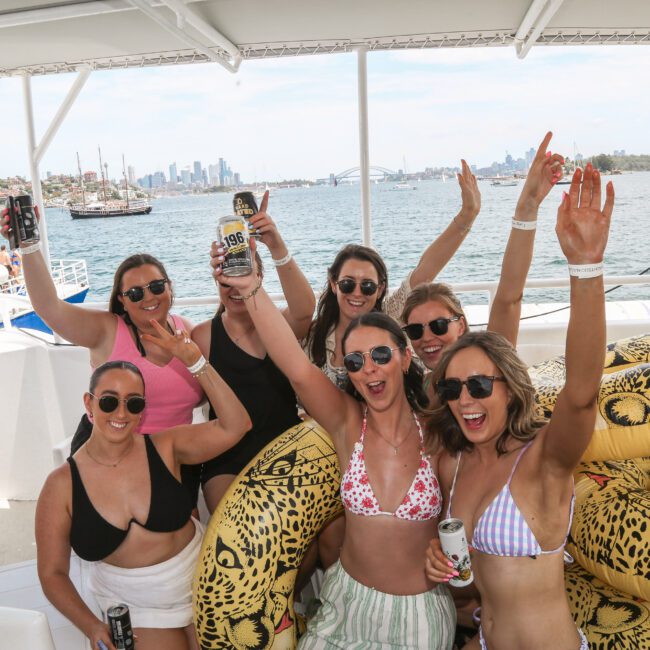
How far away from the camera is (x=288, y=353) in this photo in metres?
1.88

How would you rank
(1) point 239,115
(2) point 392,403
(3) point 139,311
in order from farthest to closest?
1. (1) point 239,115
2. (3) point 139,311
3. (2) point 392,403

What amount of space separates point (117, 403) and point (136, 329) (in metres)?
0.52

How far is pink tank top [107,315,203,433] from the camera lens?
2.30 metres

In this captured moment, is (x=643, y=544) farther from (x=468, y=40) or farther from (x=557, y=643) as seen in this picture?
(x=468, y=40)

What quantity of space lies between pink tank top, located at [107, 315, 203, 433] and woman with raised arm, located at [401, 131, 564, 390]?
85 cm

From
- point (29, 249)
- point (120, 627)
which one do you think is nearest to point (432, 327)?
point (120, 627)

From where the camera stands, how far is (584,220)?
54.2 inches

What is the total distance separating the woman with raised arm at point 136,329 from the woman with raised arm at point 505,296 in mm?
852

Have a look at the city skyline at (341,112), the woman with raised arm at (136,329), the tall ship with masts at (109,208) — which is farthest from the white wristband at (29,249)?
the tall ship with masts at (109,208)

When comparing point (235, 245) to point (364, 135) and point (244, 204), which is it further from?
point (364, 135)

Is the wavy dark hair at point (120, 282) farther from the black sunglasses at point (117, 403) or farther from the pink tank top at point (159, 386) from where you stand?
the black sunglasses at point (117, 403)

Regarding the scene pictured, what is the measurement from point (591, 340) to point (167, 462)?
4.43 ft

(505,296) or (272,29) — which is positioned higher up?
(272,29)

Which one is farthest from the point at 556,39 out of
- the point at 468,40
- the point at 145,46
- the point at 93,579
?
the point at 93,579
